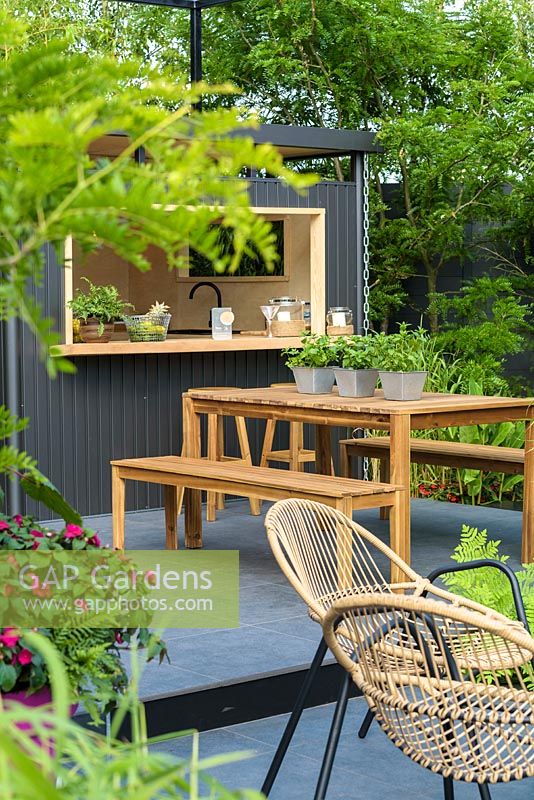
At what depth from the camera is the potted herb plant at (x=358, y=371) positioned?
249 inches

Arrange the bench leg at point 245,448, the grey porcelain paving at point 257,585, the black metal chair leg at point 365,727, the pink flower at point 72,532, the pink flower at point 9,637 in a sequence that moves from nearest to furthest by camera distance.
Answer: the pink flower at point 9,637 < the pink flower at point 72,532 < the black metal chair leg at point 365,727 < the grey porcelain paving at point 257,585 < the bench leg at point 245,448

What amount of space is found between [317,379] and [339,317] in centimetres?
169

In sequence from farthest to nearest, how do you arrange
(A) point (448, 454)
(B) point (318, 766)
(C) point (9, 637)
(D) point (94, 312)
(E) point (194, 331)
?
1. (E) point (194, 331)
2. (D) point (94, 312)
3. (A) point (448, 454)
4. (B) point (318, 766)
5. (C) point (9, 637)

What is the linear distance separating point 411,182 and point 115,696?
8864mm

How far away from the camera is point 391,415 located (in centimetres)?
575

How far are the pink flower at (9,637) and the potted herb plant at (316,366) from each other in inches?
168

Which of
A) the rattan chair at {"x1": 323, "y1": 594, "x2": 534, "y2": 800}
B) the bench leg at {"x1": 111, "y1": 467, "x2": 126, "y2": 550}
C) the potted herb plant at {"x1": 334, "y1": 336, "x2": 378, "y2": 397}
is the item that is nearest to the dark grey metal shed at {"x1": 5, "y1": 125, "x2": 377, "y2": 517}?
the bench leg at {"x1": 111, "y1": 467, "x2": 126, "y2": 550}

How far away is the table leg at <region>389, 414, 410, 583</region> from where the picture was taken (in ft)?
18.1

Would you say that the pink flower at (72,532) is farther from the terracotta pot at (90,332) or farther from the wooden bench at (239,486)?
the terracotta pot at (90,332)

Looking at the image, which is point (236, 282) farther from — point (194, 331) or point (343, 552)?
point (343, 552)

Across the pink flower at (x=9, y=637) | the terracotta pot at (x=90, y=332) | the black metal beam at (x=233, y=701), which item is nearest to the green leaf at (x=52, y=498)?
the pink flower at (x=9, y=637)

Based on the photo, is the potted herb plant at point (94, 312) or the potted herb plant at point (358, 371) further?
the potted herb plant at point (94, 312)

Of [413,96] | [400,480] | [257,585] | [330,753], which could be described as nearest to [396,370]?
[400,480]

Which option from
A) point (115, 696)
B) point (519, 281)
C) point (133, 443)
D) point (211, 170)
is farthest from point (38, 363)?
point (211, 170)
